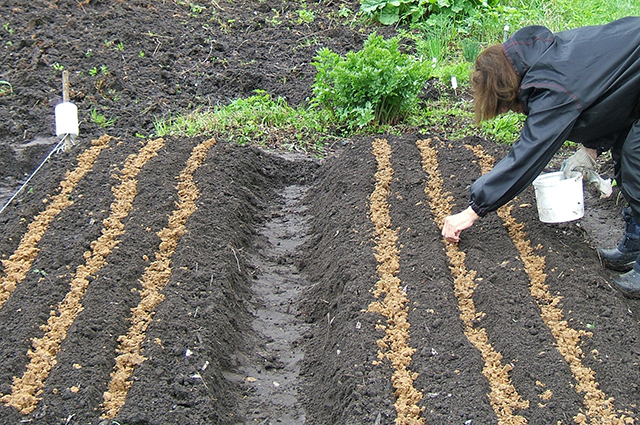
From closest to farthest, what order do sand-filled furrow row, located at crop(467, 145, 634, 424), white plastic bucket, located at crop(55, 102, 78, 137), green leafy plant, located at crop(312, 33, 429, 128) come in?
sand-filled furrow row, located at crop(467, 145, 634, 424)
white plastic bucket, located at crop(55, 102, 78, 137)
green leafy plant, located at crop(312, 33, 429, 128)

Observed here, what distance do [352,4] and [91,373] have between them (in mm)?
5628

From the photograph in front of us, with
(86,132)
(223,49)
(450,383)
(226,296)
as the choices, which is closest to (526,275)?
(450,383)

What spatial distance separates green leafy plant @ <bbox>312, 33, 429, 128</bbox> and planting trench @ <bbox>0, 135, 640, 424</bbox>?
0.56 meters

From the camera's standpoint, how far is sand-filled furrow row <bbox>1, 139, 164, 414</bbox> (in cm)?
289

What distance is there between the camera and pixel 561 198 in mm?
3580

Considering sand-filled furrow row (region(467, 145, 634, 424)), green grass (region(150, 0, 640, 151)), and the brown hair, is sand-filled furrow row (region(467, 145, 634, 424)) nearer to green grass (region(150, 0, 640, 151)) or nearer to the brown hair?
the brown hair

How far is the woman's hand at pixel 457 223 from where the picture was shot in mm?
3498

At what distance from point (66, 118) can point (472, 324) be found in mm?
3214

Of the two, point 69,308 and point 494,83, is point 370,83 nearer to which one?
point 494,83

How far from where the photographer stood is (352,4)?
752 centimetres

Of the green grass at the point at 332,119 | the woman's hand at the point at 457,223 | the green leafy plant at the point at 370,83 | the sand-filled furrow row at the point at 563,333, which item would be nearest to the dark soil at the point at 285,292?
the sand-filled furrow row at the point at 563,333

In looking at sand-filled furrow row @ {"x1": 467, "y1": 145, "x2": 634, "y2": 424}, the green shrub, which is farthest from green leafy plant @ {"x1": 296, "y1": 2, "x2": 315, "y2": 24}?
sand-filled furrow row @ {"x1": 467, "y1": 145, "x2": 634, "y2": 424}

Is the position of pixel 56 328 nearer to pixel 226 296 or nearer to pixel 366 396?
pixel 226 296

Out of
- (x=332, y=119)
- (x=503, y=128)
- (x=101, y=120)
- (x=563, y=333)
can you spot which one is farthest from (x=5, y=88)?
(x=563, y=333)
